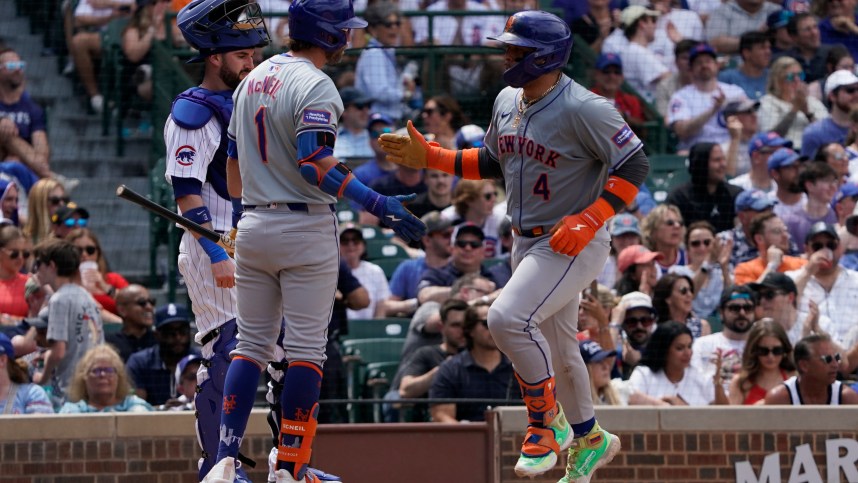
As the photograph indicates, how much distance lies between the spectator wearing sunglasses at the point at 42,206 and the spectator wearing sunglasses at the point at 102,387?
2.42 meters

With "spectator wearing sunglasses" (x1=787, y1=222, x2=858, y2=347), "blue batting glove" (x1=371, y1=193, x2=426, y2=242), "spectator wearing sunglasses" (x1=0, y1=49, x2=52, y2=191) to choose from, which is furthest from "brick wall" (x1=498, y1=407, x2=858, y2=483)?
"spectator wearing sunglasses" (x1=0, y1=49, x2=52, y2=191)

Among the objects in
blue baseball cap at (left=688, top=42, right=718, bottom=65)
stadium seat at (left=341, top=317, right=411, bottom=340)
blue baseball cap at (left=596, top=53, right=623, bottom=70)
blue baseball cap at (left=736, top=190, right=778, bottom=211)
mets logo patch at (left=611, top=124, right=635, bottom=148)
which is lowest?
stadium seat at (left=341, top=317, right=411, bottom=340)

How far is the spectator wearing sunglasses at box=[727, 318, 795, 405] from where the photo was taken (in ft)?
28.7

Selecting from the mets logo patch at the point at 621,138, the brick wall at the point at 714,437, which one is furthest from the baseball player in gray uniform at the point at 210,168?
the brick wall at the point at 714,437

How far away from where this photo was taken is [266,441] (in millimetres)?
7461

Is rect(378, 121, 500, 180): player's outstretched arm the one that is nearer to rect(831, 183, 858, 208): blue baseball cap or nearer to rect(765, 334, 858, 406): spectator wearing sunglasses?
rect(765, 334, 858, 406): spectator wearing sunglasses

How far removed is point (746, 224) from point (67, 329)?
14.9 ft

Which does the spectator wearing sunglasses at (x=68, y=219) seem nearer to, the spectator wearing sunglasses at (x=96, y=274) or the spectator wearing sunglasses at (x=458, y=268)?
the spectator wearing sunglasses at (x=96, y=274)

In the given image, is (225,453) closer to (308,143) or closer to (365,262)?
(308,143)

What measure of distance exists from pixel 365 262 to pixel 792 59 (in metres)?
4.16

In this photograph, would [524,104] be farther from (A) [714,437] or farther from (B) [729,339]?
(B) [729,339]

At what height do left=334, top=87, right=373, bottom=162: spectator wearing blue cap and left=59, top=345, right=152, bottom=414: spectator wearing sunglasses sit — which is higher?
left=334, top=87, right=373, bottom=162: spectator wearing blue cap

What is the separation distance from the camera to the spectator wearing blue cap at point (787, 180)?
10867mm

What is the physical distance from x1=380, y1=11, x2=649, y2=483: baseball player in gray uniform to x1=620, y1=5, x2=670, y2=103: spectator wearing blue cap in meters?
6.63
